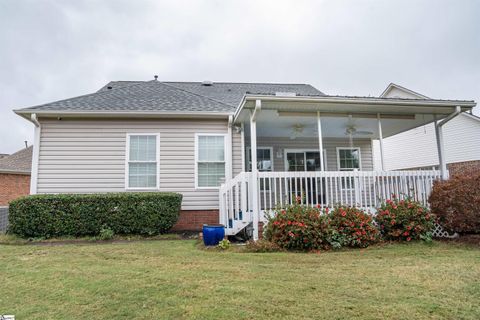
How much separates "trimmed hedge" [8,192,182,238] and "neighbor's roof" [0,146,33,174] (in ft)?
39.5

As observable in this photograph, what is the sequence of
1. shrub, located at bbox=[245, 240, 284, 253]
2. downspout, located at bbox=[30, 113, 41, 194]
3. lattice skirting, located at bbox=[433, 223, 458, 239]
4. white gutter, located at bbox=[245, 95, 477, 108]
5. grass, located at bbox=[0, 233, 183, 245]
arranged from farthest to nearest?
downspout, located at bbox=[30, 113, 41, 194] < grass, located at bbox=[0, 233, 183, 245] < lattice skirting, located at bbox=[433, 223, 458, 239] < white gutter, located at bbox=[245, 95, 477, 108] < shrub, located at bbox=[245, 240, 284, 253]

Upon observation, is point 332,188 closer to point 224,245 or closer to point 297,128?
point 297,128

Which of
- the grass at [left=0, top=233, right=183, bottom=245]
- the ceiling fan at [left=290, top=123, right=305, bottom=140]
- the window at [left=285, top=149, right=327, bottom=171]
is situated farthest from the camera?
the window at [left=285, top=149, right=327, bottom=171]

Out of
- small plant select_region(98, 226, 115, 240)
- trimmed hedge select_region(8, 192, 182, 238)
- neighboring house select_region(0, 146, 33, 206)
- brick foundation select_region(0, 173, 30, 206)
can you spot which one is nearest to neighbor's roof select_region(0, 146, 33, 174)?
neighboring house select_region(0, 146, 33, 206)

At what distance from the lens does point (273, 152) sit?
10.0 m

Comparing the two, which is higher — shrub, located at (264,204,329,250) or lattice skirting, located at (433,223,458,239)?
shrub, located at (264,204,329,250)

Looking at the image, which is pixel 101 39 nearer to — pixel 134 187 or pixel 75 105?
pixel 75 105

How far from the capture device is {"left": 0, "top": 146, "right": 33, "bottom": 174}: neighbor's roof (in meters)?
16.1

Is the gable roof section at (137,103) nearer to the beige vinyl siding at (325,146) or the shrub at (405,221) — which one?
the beige vinyl siding at (325,146)

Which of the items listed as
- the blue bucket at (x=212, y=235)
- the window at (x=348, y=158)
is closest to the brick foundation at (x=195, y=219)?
the blue bucket at (x=212, y=235)

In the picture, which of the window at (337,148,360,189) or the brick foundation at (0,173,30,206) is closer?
the window at (337,148,360,189)

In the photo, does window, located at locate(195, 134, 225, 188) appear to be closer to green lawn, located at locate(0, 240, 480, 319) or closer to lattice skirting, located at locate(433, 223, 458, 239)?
green lawn, located at locate(0, 240, 480, 319)

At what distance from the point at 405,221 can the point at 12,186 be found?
19711 millimetres

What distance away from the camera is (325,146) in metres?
10.4
